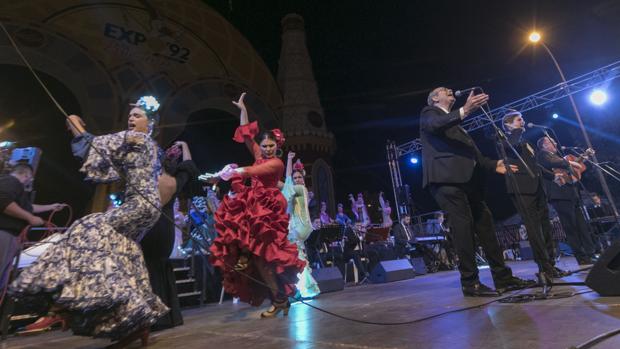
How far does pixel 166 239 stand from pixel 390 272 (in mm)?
4610

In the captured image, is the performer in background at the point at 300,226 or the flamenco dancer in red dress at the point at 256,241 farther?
the performer in background at the point at 300,226

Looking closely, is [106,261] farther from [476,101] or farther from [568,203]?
[568,203]

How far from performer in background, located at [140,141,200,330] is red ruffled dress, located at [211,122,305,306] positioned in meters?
0.41

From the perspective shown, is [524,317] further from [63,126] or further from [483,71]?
[483,71]

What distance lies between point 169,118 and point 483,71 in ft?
41.7

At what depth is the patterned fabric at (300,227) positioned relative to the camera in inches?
181

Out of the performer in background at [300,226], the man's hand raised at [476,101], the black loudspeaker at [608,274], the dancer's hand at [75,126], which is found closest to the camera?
the black loudspeaker at [608,274]

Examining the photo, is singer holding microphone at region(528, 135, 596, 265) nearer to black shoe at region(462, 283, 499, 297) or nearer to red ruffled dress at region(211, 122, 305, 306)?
black shoe at region(462, 283, 499, 297)

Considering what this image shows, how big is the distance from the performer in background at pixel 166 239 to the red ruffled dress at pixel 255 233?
41 cm

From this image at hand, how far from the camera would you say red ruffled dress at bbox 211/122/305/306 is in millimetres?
3205

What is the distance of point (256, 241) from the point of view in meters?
3.21

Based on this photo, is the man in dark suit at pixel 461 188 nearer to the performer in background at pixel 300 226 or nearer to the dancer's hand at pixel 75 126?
the performer in background at pixel 300 226

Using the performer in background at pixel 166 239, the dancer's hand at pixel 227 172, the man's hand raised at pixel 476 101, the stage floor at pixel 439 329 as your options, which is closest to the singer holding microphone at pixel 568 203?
the stage floor at pixel 439 329

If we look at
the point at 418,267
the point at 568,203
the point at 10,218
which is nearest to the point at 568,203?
the point at 568,203
